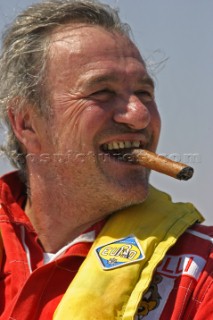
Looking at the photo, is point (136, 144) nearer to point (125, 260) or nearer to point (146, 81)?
point (146, 81)

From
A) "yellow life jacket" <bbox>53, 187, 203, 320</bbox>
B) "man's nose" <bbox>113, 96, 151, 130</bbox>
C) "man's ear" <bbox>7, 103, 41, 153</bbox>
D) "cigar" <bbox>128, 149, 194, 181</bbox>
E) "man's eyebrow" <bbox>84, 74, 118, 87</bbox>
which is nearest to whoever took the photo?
"yellow life jacket" <bbox>53, 187, 203, 320</bbox>

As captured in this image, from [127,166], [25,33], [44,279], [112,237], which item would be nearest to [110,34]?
[25,33]

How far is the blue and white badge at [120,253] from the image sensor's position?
10.7ft

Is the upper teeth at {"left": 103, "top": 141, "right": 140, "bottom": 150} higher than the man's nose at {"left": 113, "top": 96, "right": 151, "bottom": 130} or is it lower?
lower

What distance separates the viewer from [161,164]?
3.42m

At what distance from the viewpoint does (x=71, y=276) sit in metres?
3.40

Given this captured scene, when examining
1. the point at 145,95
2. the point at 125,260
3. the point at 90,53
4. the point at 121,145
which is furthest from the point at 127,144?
the point at 125,260

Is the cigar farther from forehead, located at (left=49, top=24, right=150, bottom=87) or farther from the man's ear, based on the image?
the man's ear

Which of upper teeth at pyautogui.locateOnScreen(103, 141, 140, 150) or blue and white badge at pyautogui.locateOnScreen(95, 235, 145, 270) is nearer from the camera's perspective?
blue and white badge at pyautogui.locateOnScreen(95, 235, 145, 270)

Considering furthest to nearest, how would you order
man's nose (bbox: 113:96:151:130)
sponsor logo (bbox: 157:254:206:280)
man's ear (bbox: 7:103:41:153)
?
man's ear (bbox: 7:103:41:153), man's nose (bbox: 113:96:151:130), sponsor logo (bbox: 157:254:206:280)

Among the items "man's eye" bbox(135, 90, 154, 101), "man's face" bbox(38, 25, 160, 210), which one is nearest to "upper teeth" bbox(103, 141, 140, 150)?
"man's face" bbox(38, 25, 160, 210)

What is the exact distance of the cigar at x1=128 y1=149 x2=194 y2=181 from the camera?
328 centimetres

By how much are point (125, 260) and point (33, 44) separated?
1.47 m

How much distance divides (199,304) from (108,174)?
85cm
